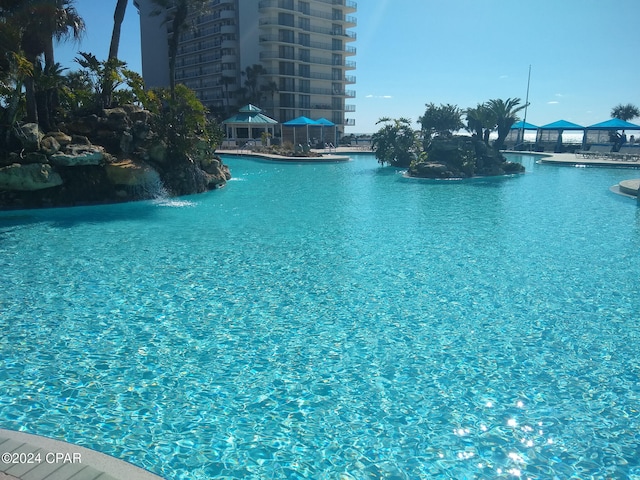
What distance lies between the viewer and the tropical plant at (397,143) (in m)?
30.3

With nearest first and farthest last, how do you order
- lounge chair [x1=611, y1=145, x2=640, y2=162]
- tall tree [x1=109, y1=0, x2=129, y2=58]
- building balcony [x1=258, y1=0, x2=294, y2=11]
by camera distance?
tall tree [x1=109, y1=0, x2=129, y2=58] → lounge chair [x1=611, y1=145, x2=640, y2=162] → building balcony [x1=258, y1=0, x2=294, y2=11]

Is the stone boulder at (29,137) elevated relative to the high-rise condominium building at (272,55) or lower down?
lower down

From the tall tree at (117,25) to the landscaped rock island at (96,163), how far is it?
10.1ft

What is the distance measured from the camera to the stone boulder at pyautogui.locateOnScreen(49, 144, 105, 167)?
1449 cm

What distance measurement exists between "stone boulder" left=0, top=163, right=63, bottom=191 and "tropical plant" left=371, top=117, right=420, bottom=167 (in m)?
21.3

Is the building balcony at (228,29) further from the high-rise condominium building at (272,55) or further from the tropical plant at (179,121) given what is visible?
the tropical plant at (179,121)

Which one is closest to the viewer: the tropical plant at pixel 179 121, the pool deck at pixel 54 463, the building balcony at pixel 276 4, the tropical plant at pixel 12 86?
the pool deck at pixel 54 463

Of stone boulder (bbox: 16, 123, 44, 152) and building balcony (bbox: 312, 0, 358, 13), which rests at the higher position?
building balcony (bbox: 312, 0, 358, 13)

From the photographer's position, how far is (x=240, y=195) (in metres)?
18.3

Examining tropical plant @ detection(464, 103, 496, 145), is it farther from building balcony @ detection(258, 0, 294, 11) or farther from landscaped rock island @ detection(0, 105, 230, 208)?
building balcony @ detection(258, 0, 294, 11)

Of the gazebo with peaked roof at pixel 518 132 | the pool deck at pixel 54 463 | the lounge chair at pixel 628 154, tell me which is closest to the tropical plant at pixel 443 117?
the gazebo with peaked roof at pixel 518 132

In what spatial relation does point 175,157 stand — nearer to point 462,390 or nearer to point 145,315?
point 145,315

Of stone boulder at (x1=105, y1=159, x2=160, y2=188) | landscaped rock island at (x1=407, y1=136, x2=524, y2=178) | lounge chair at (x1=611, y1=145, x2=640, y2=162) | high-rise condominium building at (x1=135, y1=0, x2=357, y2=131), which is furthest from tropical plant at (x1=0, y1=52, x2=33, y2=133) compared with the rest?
high-rise condominium building at (x1=135, y1=0, x2=357, y2=131)

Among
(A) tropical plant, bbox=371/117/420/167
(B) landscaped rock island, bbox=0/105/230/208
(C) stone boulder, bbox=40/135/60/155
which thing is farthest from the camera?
(A) tropical plant, bbox=371/117/420/167
